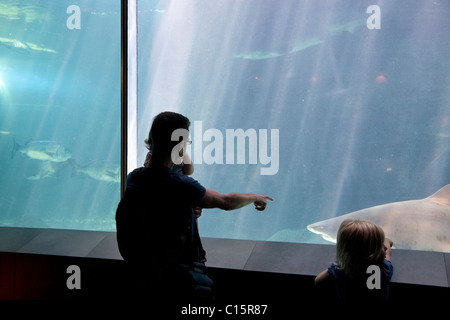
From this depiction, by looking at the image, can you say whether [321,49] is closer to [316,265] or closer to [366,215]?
[366,215]

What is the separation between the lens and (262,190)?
79.1 ft

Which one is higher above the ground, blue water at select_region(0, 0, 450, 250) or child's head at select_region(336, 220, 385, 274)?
Result: blue water at select_region(0, 0, 450, 250)

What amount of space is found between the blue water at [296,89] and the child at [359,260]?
15.5 metres

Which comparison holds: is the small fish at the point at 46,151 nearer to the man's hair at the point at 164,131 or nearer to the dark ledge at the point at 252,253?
the dark ledge at the point at 252,253

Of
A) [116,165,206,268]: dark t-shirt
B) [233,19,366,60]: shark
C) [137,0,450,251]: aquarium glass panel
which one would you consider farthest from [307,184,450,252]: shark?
[233,19,366,60]: shark

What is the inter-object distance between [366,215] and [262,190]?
59.7 feet

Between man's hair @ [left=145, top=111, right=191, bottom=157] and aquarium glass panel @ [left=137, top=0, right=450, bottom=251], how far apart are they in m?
14.6

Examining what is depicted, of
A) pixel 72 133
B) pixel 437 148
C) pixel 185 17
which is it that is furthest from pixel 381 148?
pixel 72 133

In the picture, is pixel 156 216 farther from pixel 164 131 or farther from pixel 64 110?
pixel 64 110

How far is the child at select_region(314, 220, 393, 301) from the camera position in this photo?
1346 mm

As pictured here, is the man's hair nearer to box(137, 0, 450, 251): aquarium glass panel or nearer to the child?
the child

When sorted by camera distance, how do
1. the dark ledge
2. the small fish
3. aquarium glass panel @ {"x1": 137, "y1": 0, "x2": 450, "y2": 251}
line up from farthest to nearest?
aquarium glass panel @ {"x1": 137, "y1": 0, "x2": 450, "y2": 251} < the small fish < the dark ledge

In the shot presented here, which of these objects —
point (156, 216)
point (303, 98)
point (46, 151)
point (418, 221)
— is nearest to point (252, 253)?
point (156, 216)

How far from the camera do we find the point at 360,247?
52.8 inches
